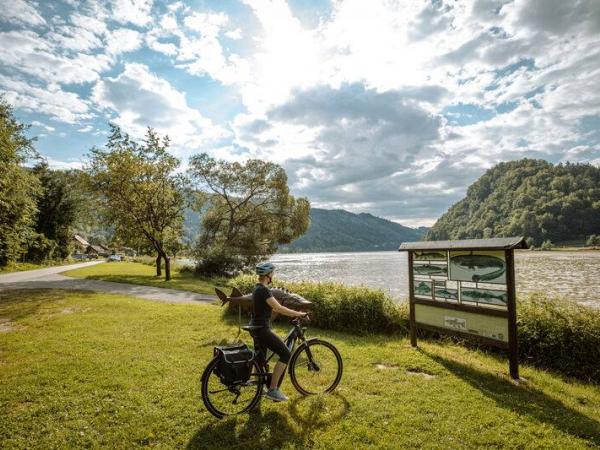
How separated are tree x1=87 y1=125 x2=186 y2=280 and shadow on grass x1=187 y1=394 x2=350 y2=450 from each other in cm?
2588

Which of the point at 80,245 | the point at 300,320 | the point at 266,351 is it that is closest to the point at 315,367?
the point at 300,320

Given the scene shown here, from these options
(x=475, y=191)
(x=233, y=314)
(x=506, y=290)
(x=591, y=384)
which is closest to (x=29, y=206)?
(x=233, y=314)

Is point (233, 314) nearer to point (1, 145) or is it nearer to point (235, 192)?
point (1, 145)

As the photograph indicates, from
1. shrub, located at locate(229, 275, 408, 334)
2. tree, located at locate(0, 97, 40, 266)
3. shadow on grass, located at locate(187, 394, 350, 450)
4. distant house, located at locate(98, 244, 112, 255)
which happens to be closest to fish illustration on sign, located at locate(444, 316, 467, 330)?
shrub, located at locate(229, 275, 408, 334)

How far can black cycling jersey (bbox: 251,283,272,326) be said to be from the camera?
221 inches

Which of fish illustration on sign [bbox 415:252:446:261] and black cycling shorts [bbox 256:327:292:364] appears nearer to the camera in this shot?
black cycling shorts [bbox 256:327:292:364]

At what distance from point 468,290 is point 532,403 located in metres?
2.81

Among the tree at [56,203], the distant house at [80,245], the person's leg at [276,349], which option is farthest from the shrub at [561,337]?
the distant house at [80,245]

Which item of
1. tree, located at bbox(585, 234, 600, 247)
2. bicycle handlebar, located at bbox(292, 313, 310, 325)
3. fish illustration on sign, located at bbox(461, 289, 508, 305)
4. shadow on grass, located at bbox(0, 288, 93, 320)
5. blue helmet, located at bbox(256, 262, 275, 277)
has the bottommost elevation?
shadow on grass, located at bbox(0, 288, 93, 320)

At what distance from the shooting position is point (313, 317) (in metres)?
12.5

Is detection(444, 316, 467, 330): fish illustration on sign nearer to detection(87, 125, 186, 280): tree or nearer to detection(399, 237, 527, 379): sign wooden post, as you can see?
detection(399, 237, 527, 379): sign wooden post

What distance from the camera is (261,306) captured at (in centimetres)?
567

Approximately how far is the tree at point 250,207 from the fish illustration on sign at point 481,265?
31943mm

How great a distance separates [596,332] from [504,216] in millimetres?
152129
